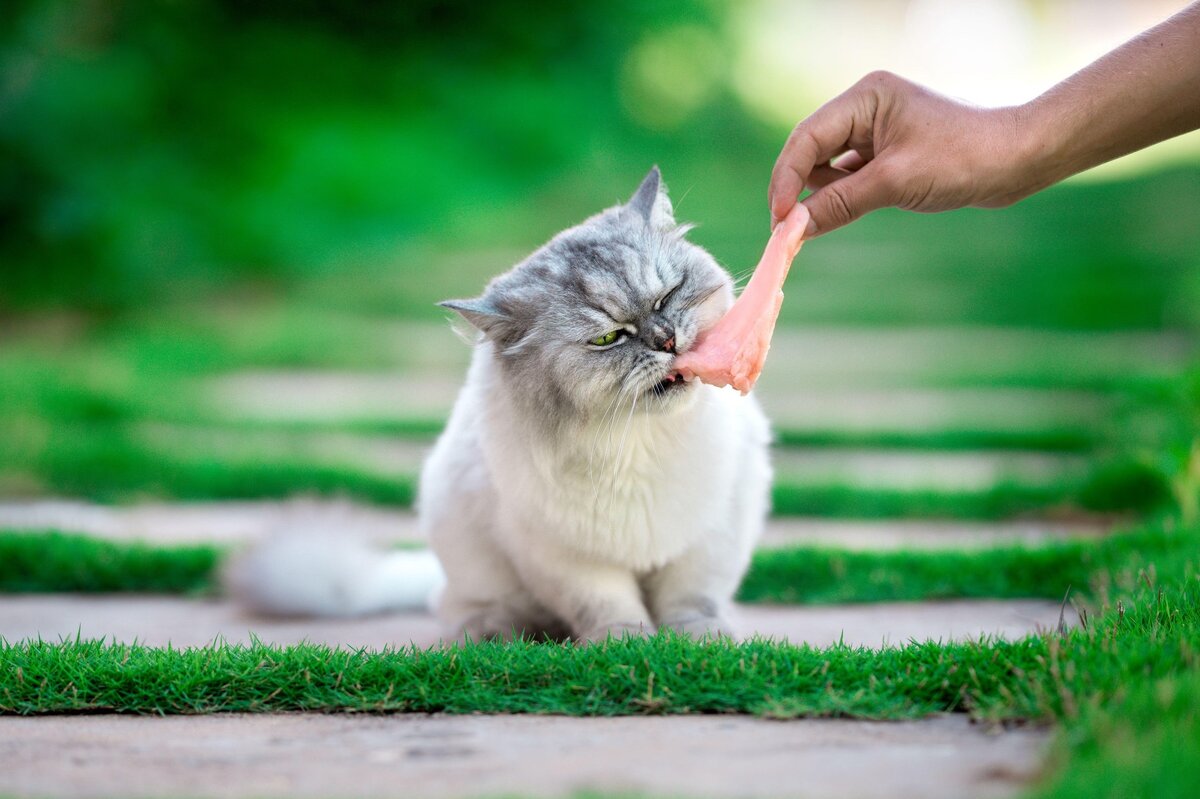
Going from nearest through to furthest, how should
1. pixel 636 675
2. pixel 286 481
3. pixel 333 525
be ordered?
pixel 636 675 → pixel 333 525 → pixel 286 481

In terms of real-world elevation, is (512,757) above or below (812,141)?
below

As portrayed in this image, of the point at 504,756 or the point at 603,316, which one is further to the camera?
the point at 603,316

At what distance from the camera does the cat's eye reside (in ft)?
10.7

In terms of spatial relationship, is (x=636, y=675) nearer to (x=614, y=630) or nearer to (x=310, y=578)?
(x=614, y=630)

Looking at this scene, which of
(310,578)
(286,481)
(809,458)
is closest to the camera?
(310,578)

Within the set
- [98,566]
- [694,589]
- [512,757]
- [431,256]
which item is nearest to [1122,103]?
[694,589]

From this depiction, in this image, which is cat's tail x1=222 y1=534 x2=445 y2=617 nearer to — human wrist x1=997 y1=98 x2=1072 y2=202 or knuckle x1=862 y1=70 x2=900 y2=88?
knuckle x1=862 y1=70 x2=900 y2=88

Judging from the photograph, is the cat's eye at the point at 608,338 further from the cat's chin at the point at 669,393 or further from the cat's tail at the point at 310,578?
the cat's tail at the point at 310,578

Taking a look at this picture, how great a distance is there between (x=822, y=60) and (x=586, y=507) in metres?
19.7

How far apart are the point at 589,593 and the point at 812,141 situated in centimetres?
142

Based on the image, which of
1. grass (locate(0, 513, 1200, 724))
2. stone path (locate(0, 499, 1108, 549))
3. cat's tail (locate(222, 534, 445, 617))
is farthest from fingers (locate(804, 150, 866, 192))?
cat's tail (locate(222, 534, 445, 617))

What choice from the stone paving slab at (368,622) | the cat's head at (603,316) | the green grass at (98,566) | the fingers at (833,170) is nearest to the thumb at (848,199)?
the fingers at (833,170)

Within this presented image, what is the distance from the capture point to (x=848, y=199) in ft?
11.0

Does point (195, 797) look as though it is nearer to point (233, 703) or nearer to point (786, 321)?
point (233, 703)
